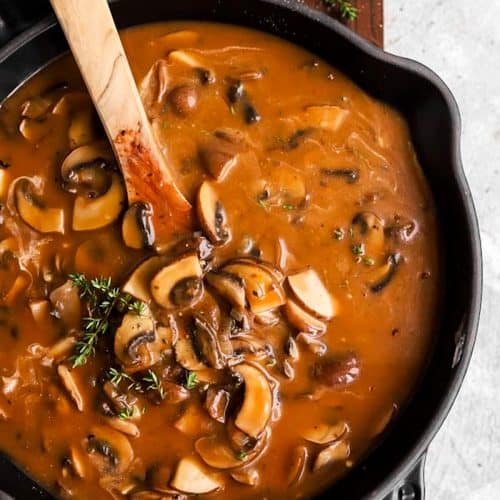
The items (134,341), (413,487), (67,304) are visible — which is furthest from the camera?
(413,487)

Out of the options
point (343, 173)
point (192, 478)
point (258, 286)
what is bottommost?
point (192, 478)

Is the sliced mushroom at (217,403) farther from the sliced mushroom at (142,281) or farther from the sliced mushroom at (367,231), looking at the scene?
the sliced mushroom at (367,231)

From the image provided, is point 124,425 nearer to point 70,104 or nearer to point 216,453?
point 216,453

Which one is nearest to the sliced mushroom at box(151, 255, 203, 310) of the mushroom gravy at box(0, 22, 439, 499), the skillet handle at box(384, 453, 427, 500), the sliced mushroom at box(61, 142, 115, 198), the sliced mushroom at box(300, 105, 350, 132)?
the mushroom gravy at box(0, 22, 439, 499)

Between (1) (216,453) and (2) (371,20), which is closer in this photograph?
(1) (216,453)

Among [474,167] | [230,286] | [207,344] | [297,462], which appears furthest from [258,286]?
[474,167]

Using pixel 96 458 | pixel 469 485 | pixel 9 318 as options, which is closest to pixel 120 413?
pixel 96 458

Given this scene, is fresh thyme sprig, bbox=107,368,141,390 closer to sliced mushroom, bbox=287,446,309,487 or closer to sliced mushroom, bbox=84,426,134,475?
sliced mushroom, bbox=84,426,134,475

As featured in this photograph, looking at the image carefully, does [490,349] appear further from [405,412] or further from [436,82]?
[436,82]
